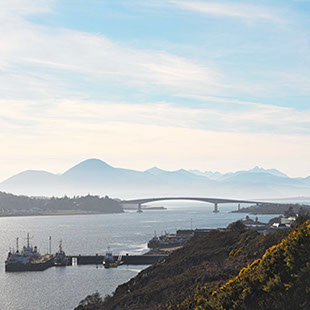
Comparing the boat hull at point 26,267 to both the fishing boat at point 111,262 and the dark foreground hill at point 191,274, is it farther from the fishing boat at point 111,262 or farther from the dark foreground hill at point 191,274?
the dark foreground hill at point 191,274

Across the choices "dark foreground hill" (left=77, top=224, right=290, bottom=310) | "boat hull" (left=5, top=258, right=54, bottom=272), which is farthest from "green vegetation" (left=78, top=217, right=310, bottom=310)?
"boat hull" (left=5, top=258, right=54, bottom=272)

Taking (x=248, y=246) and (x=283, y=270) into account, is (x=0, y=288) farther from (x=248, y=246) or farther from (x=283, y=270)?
(x=283, y=270)

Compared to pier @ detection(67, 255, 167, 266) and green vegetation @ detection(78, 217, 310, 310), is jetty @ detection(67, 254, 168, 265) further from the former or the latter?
green vegetation @ detection(78, 217, 310, 310)

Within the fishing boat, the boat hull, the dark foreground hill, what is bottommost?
the boat hull

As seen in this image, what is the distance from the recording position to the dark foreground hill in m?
42.9

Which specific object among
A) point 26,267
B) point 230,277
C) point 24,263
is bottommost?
point 26,267

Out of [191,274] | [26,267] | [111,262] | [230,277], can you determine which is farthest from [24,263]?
[230,277]

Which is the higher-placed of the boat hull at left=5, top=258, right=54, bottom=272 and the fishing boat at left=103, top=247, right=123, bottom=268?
the fishing boat at left=103, top=247, right=123, bottom=268

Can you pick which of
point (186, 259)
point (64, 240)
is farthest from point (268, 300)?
point (64, 240)

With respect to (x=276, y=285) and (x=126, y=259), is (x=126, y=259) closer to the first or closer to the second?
(x=126, y=259)

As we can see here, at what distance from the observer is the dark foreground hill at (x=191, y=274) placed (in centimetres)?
4291

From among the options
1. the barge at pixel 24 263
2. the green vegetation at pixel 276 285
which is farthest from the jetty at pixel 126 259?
the green vegetation at pixel 276 285

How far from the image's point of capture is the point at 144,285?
54.7 meters

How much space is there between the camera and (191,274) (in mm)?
49406
